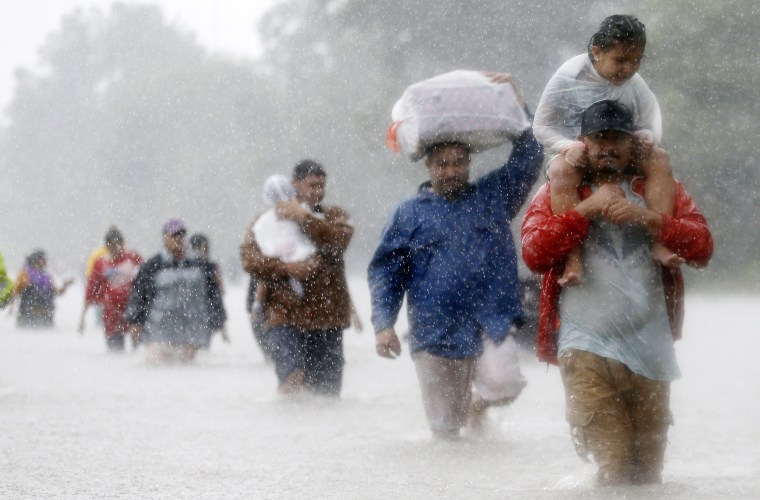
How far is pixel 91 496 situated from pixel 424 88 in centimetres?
279

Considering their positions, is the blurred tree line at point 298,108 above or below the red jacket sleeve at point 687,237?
above

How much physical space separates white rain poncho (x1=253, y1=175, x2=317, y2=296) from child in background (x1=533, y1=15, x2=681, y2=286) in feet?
16.6

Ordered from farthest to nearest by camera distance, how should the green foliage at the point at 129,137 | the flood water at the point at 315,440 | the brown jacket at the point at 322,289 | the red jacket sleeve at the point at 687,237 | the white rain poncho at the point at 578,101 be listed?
the green foliage at the point at 129,137 → the brown jacket at the point at 322,289 → the flood water at the point at 315,440 → the white rain poncho at the point at 578,101 → the red jacket sleeve at the point at 687,237

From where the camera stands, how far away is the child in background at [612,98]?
5.88 m

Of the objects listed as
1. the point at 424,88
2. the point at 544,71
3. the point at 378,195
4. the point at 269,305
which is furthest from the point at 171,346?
the point at 378,195

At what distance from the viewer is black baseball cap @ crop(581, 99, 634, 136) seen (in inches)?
229

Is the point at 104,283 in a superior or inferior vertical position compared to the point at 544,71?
inferior

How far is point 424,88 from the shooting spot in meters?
7.93

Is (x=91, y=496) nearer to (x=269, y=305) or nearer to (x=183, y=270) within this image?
(x=269, y=305)

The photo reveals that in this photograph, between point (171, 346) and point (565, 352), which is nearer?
point (565, 352)

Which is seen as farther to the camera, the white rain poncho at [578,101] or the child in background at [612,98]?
the white rain poncho at [578,101]

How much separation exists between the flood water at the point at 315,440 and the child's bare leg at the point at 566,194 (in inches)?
32.9

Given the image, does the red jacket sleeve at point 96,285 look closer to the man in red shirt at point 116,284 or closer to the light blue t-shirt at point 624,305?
the man in red shirt at point 116,284

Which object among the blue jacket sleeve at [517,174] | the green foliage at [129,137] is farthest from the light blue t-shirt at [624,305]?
the green foliage at [129,137]
